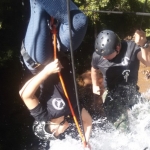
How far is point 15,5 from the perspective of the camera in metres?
4.33

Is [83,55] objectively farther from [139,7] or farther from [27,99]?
[27,99]

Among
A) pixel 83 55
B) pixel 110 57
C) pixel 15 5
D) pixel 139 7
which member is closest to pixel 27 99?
pixel 110 57

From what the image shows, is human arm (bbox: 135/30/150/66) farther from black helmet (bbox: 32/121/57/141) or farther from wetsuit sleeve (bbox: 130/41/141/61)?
black helmet (bbox: 32/121/57/141)

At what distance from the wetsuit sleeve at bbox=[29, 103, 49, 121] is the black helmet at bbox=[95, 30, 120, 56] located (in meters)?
0.86

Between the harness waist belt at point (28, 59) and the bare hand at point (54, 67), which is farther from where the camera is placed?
the harness waist belt at point (28, 59)

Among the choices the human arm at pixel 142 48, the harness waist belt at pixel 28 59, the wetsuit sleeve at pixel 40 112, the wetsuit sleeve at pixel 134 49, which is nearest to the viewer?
the harness waist belt at pixel 28 59

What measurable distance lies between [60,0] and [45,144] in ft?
11.7

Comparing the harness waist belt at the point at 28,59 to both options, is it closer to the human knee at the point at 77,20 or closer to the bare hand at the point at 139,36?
the human knee at the point at 77,20

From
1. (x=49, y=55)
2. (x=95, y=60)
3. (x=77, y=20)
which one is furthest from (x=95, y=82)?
(x=77, y=20)

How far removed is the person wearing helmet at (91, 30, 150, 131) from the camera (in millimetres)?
2777

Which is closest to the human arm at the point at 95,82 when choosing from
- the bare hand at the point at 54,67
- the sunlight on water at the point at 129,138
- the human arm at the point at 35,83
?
the sunlight on water at the point at 129,138

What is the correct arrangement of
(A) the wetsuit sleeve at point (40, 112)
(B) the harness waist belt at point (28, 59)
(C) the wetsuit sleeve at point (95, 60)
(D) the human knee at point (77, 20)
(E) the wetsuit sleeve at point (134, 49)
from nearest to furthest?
(D) the human knee at point (77, 20), (B) the harness waist belt at point (28, 59), (A) the wetsuit sleeve at point (40, 112), (E) the wetsuit sleeve at point (134, 49), (C) the wetsuit sleeve at point (95, 60)

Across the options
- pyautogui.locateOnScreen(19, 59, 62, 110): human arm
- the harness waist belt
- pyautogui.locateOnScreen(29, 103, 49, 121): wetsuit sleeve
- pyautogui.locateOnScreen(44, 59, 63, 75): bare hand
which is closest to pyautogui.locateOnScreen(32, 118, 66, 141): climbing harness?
pyautogui.locateOnScreen(29, 103, 49, 121): wetsuit sleeve

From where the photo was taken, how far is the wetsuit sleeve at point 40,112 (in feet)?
7.54
